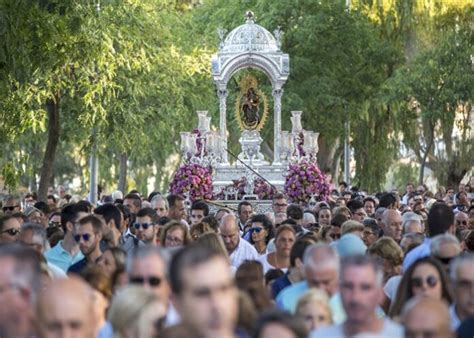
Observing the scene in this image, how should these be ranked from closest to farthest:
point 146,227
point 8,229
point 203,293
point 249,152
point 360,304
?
point 203,293
point 360,304
point 8,229
point 146,227
point 249,152

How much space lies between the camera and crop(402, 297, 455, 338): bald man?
9148 millimetres

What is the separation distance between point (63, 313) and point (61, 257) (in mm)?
7654

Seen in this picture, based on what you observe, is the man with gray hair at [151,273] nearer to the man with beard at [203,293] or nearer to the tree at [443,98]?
the man with beard at [203,293]

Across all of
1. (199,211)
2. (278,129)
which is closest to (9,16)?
(199,211)

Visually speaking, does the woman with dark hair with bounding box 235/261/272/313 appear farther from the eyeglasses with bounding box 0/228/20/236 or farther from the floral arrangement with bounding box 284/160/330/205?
the floral arrangement with bounding box 284/160/330/205

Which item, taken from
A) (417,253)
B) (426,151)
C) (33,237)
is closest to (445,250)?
(417,253)

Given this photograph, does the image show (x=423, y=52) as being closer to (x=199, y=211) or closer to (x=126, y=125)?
(x=126, y=125)

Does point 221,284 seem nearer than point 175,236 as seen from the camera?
Yes

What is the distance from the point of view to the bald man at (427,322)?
30.0 ft

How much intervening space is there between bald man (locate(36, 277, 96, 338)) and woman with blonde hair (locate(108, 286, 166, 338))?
354 mm

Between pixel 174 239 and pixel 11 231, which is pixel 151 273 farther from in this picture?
pixel 11 231

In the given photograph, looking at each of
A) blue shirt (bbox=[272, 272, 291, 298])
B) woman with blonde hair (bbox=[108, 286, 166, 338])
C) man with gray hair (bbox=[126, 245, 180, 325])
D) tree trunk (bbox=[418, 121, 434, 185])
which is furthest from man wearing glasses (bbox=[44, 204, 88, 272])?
tree trunk (bbox=[418, 121, 434, 185])

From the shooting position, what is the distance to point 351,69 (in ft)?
184

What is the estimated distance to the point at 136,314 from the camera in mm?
9578
